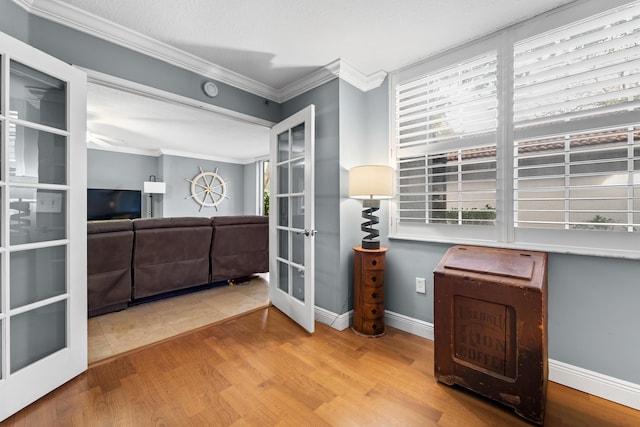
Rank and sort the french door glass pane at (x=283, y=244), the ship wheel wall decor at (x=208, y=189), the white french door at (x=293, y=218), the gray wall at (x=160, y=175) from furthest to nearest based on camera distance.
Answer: the ship wheel wall decor at (x=208, y=189) → the gray wall at (x=160, y=175) → the french door glass pane at (x=283, y=244) → the white french door at (x=293, y=218)

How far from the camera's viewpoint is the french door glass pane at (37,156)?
1.45 meters

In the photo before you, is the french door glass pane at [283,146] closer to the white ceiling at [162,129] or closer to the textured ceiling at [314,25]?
the white ceiling at [162,129]

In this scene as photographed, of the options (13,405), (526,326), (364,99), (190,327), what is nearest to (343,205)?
(364,99)

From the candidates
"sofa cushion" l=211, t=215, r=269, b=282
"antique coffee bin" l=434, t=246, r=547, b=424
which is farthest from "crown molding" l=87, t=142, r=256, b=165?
"antique coffee bin" l=434, t=246, r=547, b=424

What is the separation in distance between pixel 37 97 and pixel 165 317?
196cm

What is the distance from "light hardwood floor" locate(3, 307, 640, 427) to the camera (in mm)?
1374

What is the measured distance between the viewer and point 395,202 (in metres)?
2.42

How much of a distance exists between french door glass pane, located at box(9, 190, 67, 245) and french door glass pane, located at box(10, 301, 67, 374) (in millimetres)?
415

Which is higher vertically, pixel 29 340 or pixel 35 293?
pixel 35 293

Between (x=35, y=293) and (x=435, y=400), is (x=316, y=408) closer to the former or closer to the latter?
(x=435, y=400)

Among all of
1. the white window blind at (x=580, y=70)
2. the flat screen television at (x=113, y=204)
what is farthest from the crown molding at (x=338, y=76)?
the flat screen television at (x=113, y=204)

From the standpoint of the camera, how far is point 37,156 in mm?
1537

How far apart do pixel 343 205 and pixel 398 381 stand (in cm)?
134

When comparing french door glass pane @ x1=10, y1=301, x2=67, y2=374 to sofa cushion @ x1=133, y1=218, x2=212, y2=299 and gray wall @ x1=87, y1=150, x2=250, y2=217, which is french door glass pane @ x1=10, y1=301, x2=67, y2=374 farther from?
gray wall @ x1=87, y1=150, x2=250, y2=217
